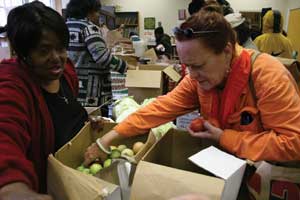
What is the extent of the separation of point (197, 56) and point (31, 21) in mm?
555

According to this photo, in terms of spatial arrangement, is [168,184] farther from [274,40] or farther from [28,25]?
[274,40]

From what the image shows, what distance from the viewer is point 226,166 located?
33.2 inches

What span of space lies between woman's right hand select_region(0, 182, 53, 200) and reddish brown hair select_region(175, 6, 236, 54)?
0.64m

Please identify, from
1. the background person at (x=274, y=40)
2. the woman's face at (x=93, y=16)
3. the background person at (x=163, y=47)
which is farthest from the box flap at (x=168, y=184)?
the background person at (x=163, y=47)

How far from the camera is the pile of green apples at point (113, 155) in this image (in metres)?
1.16

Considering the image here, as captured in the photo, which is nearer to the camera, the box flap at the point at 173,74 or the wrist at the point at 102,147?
the wrist at the point at 102,147

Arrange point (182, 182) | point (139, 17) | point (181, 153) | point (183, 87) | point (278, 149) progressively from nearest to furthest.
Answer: point (182, 182) → point (278, 149) → point (181, 153) → point (183, 87) → point (139, 17)

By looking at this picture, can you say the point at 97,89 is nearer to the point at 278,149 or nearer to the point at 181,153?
the point at 181,153

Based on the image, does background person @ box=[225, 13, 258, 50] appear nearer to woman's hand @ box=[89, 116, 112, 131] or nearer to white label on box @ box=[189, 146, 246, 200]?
woman's hand @ box=[89, 116, 112, 131]

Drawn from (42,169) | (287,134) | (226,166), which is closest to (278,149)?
(287,134)

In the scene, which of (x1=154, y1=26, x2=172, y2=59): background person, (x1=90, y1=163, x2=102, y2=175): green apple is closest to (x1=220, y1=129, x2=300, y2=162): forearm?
(x1=90, y1=163, x2=102, y2=175): green apple

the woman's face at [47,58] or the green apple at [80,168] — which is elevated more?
the woman's face at [47,58]

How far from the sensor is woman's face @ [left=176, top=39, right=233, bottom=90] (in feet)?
3.39

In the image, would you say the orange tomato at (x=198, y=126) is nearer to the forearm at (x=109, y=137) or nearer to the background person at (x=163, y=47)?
the forearm at (x=109, y=137)
